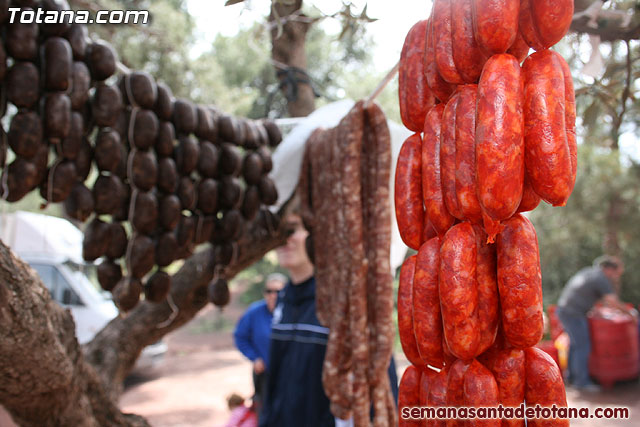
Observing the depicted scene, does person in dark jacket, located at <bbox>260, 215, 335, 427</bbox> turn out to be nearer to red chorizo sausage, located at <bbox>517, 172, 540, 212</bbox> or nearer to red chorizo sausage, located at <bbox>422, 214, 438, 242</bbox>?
red chorizo sausage, located at <bbox>422, 214, 438, 242</bbox>

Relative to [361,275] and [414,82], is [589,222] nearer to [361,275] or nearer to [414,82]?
[361,275]

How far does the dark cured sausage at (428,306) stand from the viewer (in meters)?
1.06

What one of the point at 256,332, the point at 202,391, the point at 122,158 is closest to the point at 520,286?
the point at 122,158

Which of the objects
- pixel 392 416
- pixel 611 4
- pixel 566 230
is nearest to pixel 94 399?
pixel 392 416

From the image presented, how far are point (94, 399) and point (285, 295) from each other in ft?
4.70

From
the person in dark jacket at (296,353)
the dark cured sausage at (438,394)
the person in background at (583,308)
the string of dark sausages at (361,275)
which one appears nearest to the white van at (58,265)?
the person in dark jacket at (296,353)

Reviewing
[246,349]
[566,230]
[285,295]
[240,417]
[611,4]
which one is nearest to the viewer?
[611,4]

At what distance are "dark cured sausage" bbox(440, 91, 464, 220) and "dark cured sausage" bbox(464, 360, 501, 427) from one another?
0.31m

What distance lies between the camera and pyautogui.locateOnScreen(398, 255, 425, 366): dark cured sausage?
117 cm

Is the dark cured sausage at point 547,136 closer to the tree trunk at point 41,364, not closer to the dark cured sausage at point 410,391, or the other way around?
the dark cured sausage at point 410,391

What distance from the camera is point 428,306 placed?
1.06 m

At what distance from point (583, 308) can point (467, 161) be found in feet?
23.7

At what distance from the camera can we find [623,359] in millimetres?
7098

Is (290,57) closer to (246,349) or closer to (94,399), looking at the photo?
(94,399)
